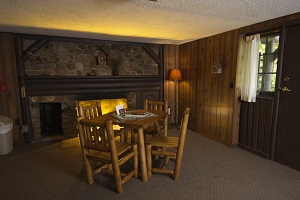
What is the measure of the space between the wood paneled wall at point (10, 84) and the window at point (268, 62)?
4.35 metres

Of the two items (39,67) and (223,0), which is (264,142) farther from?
(39,67)

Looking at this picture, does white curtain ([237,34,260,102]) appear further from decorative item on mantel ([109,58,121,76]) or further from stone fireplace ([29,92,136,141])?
stone fireplace ([29,92,136,141])

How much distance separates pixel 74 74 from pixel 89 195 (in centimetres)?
252

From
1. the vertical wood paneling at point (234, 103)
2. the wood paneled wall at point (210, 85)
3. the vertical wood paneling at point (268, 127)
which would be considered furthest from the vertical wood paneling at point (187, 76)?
the vertical wood paneling at point (268, 127)

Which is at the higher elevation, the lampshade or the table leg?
the lampshade

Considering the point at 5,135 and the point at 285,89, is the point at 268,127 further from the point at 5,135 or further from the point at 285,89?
the point at 5,135

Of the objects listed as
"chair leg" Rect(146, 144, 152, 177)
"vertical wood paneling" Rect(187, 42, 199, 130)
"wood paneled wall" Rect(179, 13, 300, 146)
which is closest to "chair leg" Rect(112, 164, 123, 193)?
"chair leg" Rect(146, 144, 152, 177)

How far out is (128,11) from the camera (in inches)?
88.7

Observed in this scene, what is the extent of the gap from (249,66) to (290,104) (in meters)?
0.82

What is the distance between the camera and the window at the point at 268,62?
2.78 m

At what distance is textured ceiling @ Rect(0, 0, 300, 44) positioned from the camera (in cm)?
201

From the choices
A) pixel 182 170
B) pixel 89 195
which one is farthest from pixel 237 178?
pixel 89 195

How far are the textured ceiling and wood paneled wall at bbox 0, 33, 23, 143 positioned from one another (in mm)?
271

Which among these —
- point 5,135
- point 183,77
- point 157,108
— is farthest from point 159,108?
point 5,135
